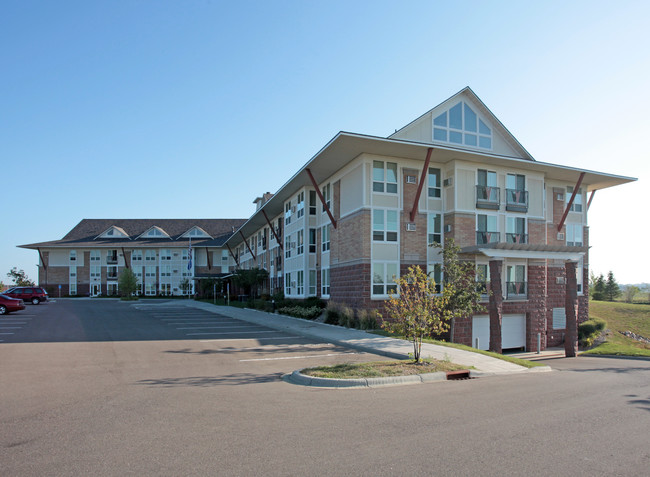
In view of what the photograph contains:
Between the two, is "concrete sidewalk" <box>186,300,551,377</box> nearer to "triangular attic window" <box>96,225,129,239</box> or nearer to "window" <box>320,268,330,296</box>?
"window" <box>320,268,330,296</box>

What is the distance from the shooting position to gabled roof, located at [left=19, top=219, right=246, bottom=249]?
7175cm

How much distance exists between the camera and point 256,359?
1356cm

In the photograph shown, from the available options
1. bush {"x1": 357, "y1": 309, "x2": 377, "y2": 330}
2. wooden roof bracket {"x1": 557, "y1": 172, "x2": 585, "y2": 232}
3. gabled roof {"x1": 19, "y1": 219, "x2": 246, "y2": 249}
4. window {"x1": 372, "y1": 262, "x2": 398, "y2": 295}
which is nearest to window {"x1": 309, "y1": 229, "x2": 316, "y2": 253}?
window {"x1": 372, "y1": 262, "x2": 398, "y2": 295}

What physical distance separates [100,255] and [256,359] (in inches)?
2648

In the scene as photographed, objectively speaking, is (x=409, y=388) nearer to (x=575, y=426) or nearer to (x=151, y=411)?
Answer: (x=575, y=426)

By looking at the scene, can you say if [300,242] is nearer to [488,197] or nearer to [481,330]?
[488,197]

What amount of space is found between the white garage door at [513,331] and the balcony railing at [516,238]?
14.1 feet

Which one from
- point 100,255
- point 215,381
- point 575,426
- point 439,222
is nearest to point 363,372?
point 215,381

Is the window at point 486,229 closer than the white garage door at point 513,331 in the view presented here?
Yes

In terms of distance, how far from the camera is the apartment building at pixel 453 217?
2408 centimetres

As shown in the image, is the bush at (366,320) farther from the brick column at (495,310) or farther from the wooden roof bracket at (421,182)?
the wooden roof bracket at (421,182)

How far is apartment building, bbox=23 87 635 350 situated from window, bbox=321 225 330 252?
5.8 inches

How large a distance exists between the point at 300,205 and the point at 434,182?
10.5 m

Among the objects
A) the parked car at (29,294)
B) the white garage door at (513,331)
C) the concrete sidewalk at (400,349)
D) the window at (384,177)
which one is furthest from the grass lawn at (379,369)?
the parked car at (29,294)
